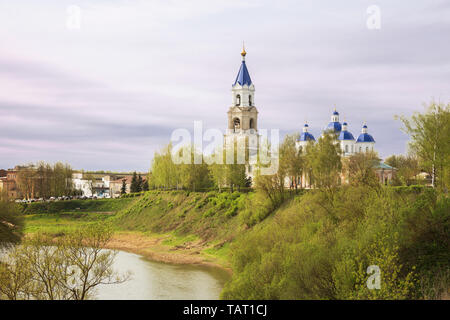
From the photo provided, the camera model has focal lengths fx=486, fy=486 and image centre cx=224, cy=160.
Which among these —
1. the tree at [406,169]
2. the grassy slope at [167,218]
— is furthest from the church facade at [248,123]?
the grassy slope at [167,218]

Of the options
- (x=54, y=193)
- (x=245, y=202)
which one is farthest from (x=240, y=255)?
(x=54, y=193)

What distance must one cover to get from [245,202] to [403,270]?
→ 1345 inches

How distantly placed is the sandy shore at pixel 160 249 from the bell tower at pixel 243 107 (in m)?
32.6

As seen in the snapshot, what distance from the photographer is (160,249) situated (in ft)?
188

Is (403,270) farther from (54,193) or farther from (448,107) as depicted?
(54,193)

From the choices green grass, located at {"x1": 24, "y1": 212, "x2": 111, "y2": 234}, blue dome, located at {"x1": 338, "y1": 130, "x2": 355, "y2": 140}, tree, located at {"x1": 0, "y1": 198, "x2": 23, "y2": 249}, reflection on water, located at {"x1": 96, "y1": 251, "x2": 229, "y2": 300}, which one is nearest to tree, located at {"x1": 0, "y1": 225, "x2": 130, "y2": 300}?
reflection on water, located at {"x1": 96, "y1": 251, "x2": 229, "y2": 300}

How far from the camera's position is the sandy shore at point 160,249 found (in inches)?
1956

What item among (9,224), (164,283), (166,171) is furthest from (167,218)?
(164,283)

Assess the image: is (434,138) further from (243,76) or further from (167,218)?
(243,76)

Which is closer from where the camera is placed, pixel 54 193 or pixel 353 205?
pixel 353 205

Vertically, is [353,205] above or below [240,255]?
above

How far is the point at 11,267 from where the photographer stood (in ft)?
95.0

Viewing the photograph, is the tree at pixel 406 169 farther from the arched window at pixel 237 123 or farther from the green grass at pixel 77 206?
the green grass at pixel 77 206
